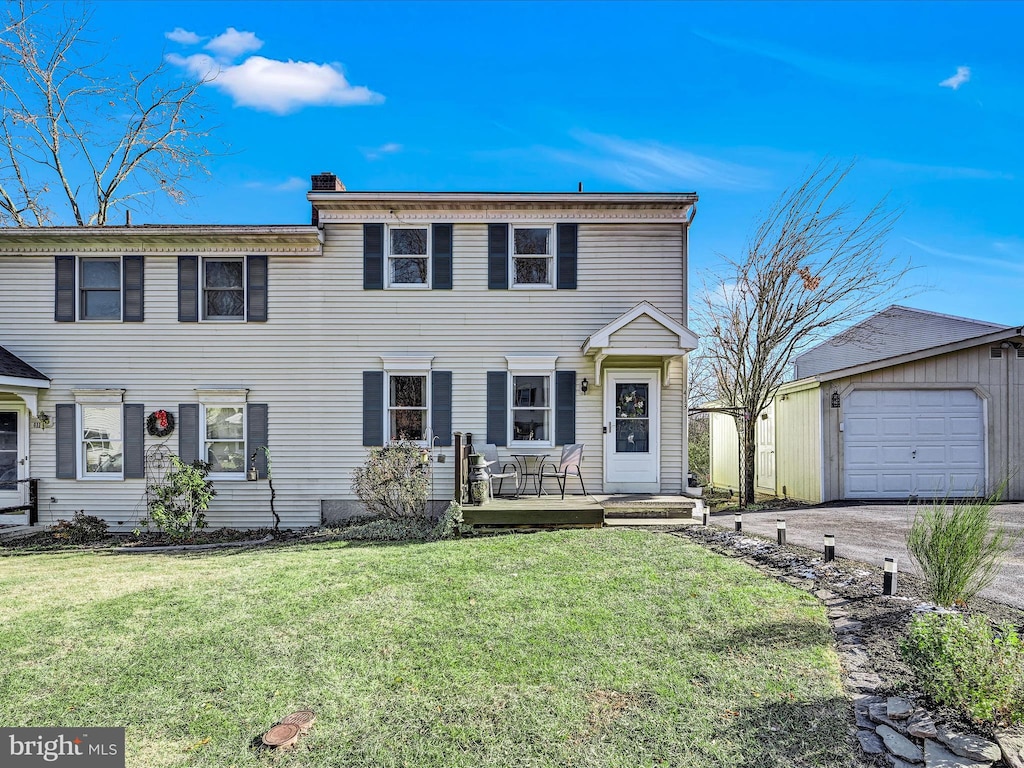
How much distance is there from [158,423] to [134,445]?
2.20 feet

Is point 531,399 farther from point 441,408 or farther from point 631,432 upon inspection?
point 631,432

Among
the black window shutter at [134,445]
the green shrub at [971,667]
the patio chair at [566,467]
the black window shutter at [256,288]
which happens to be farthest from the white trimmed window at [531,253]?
the green shrub at [971,667]

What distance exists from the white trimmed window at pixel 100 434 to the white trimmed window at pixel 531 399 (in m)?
7.63

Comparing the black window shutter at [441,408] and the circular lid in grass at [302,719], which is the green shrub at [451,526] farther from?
the circular lid in grass at [302,719]

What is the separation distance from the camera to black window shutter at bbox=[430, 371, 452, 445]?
11.4 m

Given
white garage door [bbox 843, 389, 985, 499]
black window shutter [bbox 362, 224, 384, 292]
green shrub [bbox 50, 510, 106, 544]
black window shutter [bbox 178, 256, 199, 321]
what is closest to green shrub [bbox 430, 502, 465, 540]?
black window shutter [bbox 362, 224, 384, 292]

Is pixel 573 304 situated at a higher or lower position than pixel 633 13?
lower

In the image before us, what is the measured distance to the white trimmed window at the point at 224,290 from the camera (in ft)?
38.4

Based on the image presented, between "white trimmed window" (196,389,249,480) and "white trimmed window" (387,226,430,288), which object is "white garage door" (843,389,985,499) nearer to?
"white trimmed window" (387,226,430,288)

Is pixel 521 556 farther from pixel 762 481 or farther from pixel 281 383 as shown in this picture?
pixel 762 481

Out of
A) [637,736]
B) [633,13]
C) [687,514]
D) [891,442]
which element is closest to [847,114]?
[633,13]

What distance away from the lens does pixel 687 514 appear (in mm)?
9891

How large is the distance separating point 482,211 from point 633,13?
13.8 ft

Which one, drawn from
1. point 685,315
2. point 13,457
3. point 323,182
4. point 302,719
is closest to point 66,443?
point 13,457
